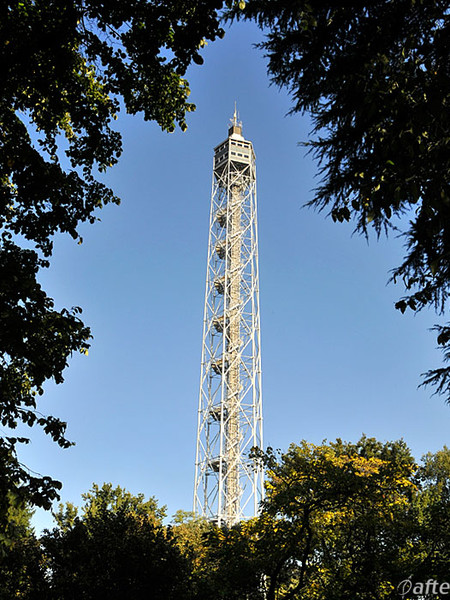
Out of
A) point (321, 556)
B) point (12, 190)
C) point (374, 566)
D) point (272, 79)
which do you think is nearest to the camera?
point (272, 79)

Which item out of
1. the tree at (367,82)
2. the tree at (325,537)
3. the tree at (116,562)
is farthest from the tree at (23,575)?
the tree at (367,82)

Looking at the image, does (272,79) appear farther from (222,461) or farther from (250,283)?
(250,283)

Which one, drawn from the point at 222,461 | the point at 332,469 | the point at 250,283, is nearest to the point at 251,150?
the point at 250,283

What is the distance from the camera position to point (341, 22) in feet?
16.3

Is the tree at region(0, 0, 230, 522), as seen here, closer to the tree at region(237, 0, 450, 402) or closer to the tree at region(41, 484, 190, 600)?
the tree at region(237, 0, 450, 402)

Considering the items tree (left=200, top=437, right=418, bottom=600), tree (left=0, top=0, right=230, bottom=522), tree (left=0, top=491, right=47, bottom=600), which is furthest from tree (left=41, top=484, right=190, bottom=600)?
tree (left=0, top=0, right=230, bottom=522)

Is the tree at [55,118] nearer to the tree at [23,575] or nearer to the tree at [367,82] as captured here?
the tree at [367,82]

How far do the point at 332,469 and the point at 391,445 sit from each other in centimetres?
1725

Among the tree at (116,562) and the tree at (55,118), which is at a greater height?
the tree at (55,118)

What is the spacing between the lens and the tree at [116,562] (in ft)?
35.5

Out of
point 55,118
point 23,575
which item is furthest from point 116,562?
point 55,118

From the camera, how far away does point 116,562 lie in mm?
11188

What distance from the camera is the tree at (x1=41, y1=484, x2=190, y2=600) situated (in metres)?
10.8

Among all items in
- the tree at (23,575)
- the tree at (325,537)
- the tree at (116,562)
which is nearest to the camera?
the tree at (325,537)
